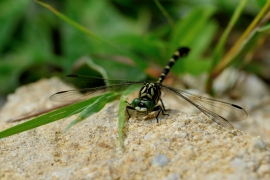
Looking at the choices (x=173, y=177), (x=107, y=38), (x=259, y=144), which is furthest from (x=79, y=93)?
(x=107, y=38)

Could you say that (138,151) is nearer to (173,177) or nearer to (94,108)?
(173,177)

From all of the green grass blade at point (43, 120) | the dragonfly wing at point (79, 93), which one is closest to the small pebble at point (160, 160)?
the green grass blade at point (43, 120)

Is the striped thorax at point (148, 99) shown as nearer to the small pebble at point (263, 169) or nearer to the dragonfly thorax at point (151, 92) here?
the dragonfly thorax at point (151, 92)

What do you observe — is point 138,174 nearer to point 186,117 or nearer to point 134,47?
point 186,117

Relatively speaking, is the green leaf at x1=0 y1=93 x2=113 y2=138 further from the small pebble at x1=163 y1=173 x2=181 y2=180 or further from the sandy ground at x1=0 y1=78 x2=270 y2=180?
the small pebble at x1=163 y1=173 x2=181 y2=180

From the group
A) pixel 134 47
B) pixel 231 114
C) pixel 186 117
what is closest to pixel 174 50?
pixel 134 47
